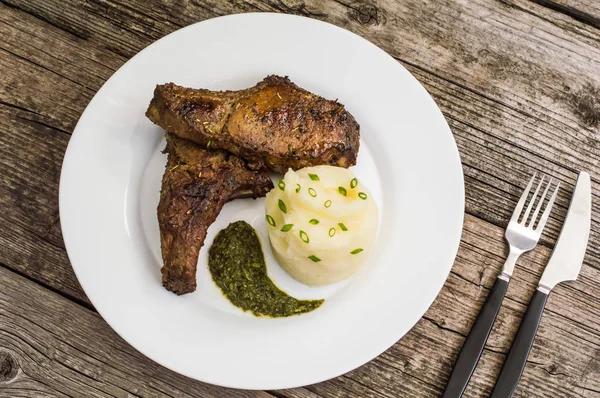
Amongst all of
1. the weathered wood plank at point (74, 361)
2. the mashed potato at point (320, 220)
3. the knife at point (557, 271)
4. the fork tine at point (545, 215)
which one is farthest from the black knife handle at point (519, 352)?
the weathered wood plank at point (74, 361)

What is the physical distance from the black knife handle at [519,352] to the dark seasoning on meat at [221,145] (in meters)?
1.71

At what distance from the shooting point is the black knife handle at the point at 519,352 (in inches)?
150

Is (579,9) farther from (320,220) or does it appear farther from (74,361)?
(74,361)

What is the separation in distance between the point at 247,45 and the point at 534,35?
224cm

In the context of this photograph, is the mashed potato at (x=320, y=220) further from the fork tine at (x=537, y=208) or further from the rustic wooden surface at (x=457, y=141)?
the fork tine at (x=537, y=208)

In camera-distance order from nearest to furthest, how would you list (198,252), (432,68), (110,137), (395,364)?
(198,252) < (110,137) < (395,364) < (432,68)

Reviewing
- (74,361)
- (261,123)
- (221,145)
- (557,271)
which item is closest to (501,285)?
(557,271)

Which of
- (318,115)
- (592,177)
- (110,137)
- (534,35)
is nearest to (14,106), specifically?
(110,137)

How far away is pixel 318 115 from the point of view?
137 inches

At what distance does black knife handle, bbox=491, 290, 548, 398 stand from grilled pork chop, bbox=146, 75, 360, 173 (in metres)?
1.73

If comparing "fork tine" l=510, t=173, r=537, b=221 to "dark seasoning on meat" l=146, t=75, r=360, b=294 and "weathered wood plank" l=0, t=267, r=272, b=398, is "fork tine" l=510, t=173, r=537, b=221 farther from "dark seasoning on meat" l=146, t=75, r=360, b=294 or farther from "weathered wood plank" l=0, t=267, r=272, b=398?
"weathered wood plank" l=0, t=267, r=272, b=398

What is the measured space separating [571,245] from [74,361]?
361 centimetres

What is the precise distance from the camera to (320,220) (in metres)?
3.27

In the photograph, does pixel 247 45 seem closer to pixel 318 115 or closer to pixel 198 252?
pixel 318 115
